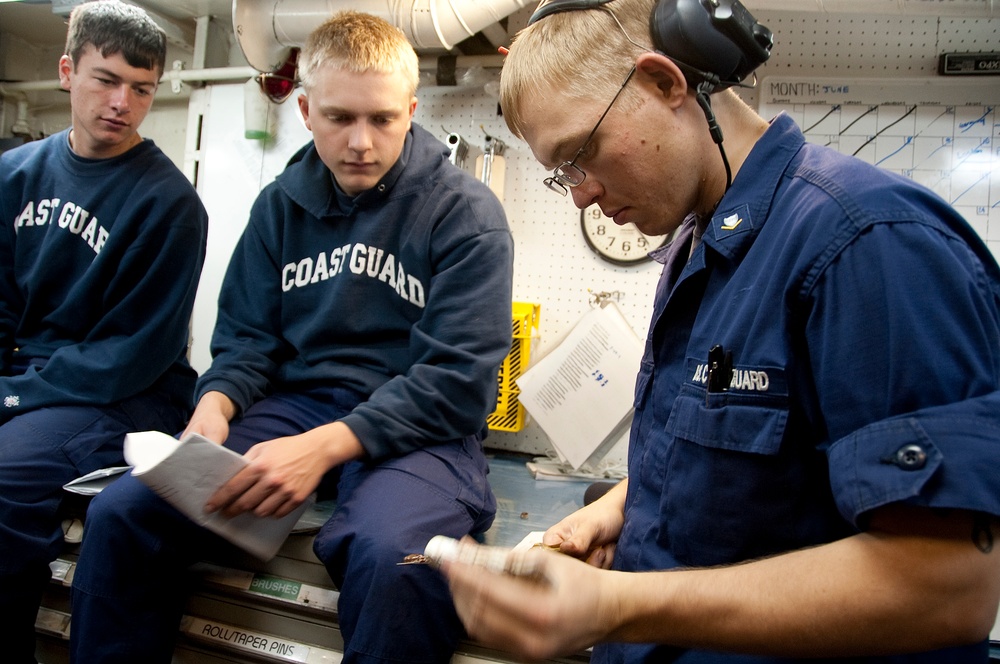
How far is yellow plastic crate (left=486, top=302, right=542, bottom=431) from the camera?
2189 millimetres

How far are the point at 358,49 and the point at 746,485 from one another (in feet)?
3.80

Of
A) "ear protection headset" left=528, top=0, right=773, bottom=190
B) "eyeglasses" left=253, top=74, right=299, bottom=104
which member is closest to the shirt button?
"ear protection headset" left=528, top=0, right=773, bottom=190

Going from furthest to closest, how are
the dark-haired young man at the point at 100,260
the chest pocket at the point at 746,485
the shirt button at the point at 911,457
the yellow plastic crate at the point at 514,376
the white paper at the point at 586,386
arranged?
1. the yellow plastic crate at the point at 514,376
2. the white paper at the point at 586,386
3. the dark-haired young man at the point at 100,260
4. the chest pocket at the point at 746,485
5. the shirt button at the point at 911,457

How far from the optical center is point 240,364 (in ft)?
4.61

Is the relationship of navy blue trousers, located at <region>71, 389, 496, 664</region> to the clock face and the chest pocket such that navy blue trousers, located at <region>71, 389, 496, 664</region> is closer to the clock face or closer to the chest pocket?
the chest pocket

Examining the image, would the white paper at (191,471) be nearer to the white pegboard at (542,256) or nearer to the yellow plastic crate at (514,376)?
the yellow plastic crate at (514,376)

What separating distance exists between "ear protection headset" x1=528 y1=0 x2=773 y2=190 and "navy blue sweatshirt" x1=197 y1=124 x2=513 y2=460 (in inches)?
25.6

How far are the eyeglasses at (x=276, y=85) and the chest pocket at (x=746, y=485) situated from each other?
2462mm

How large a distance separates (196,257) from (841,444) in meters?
1.64

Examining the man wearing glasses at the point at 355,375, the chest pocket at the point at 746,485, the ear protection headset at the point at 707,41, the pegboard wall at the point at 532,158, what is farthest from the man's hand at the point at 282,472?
the pegboard wall at the point at 532,158

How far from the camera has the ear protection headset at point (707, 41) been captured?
2.30 ft

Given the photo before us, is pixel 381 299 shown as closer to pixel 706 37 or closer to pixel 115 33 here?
pixel 706 37

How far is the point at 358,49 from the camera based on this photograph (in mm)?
1328

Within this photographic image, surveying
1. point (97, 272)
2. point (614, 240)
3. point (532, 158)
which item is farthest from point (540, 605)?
point (532, 158)
